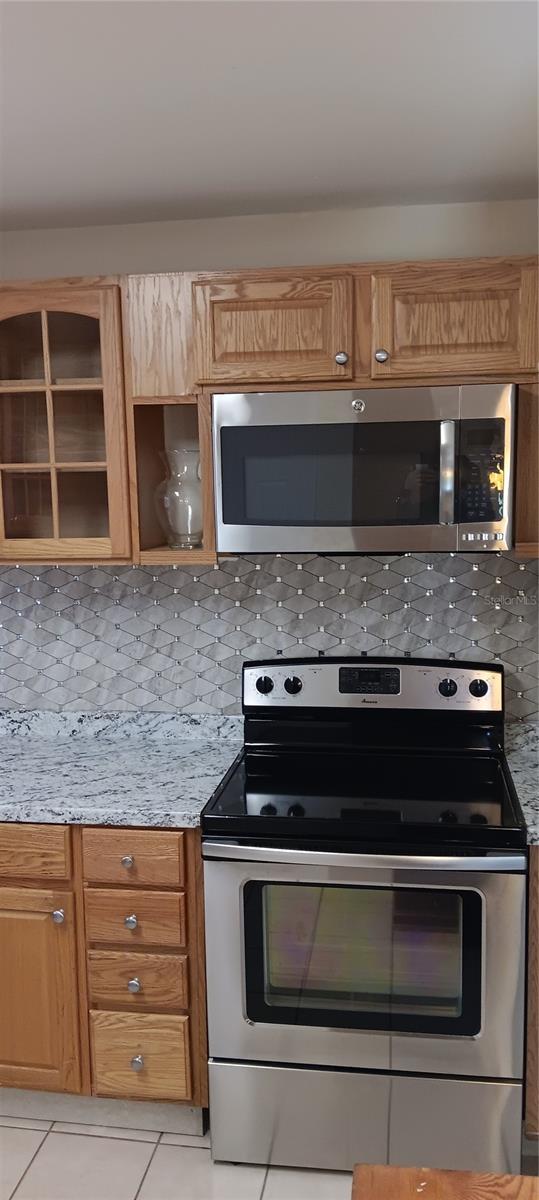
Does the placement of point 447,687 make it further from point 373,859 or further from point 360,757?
point 373,859

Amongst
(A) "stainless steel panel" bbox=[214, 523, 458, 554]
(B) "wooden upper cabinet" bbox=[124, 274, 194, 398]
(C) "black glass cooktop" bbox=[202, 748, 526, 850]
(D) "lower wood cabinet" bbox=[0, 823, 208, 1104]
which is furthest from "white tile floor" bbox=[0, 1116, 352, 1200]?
(B) "wooden upper cabinet" bbox=[124, 274, 194, 398]

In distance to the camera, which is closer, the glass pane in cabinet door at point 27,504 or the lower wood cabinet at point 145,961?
the lower wood cabinet at point 145,961

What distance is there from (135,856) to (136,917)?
151 mm

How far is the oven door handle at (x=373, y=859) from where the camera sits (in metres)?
1.98

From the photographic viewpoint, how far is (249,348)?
2.28 meters

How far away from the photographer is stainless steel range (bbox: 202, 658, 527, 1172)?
2.02 metres

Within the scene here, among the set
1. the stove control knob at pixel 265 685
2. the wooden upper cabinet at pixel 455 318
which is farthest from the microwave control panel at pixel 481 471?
the stove control knob at pixel 265 685

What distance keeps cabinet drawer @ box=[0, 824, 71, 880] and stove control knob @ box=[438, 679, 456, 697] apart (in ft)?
3.34

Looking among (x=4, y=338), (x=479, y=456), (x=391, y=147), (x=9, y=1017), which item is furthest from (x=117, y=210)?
(x=9, y=1017)

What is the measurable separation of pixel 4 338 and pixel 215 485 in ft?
2.33

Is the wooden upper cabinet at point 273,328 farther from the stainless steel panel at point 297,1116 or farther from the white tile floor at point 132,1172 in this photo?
the white tile floor at point 132,1172

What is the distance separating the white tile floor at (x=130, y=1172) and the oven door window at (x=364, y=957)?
1.23 feet

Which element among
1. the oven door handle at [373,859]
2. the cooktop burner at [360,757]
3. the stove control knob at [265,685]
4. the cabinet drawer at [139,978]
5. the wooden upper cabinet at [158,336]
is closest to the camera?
the oven door handle at [373,859]

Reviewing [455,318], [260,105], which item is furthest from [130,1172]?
[260,105]
